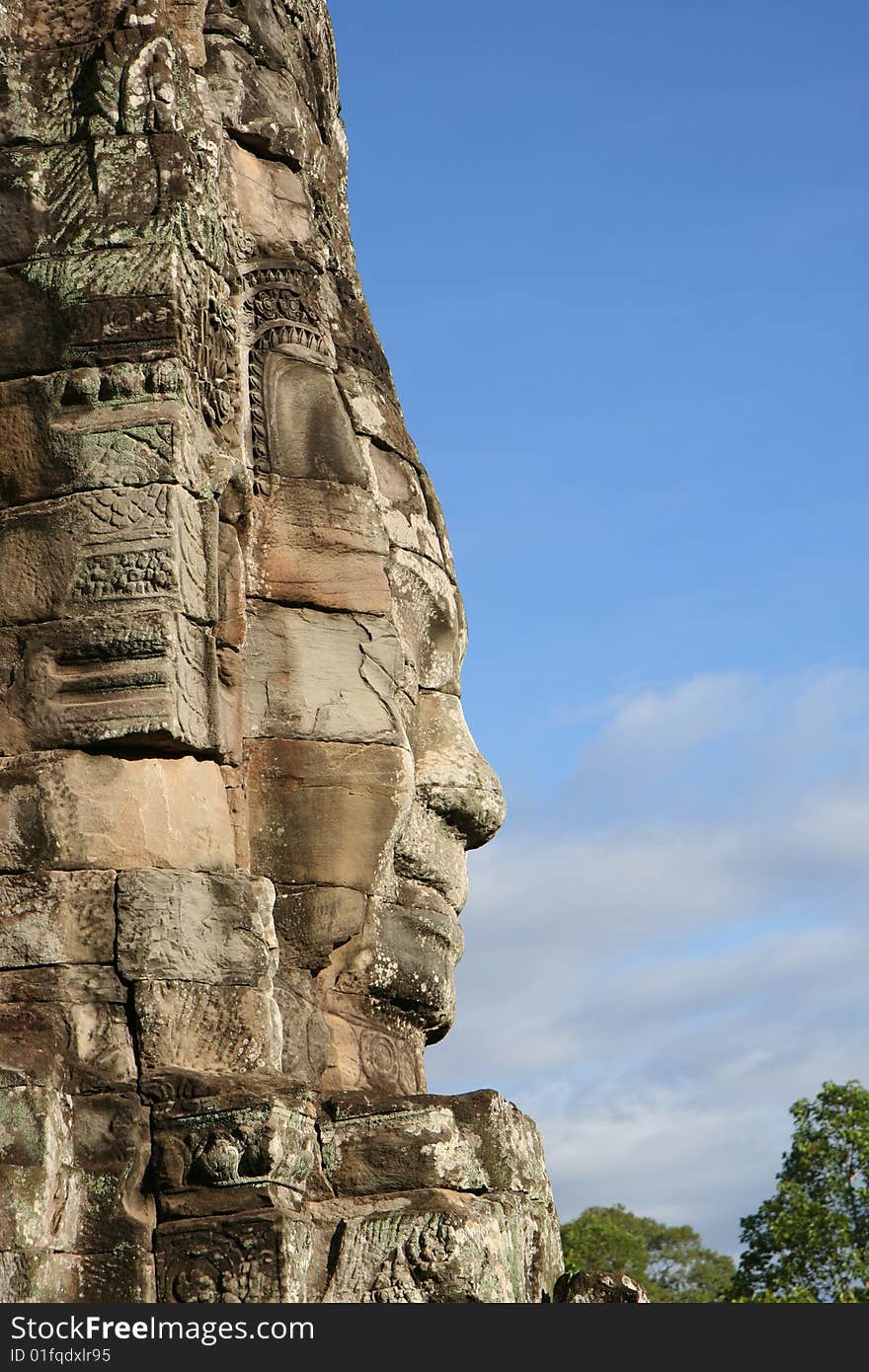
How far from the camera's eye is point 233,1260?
6738 millimetres

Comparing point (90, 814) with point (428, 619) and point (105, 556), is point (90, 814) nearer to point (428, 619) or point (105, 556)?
point (105, 556)

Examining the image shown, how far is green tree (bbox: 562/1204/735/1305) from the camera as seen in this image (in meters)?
33.5

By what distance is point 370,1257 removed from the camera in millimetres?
7086

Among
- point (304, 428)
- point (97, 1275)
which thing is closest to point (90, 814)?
point (97, 1275)

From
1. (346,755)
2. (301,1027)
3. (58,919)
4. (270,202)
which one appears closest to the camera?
(58,919)

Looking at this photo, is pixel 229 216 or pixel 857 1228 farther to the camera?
→ pixel 857 1228

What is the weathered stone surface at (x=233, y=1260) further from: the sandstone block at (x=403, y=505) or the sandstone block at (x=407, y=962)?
the sandstone block at (x=403, y=505)

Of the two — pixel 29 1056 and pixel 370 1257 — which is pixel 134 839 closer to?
pixel 29 1056

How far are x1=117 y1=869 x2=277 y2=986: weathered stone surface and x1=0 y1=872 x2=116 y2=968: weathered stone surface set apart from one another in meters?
0.07

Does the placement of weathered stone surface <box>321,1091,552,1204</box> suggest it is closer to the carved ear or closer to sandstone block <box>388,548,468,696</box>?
sandstone block <box>388,548,468,696</box>

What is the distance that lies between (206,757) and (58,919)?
0.90 meters

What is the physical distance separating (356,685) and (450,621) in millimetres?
1259

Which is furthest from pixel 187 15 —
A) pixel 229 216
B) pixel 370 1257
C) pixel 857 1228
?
pixel 857 1228

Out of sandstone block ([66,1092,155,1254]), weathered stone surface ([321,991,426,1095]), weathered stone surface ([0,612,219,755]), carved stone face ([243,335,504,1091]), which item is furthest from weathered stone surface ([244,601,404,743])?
sandstone block ([66,1092,155,1254])
